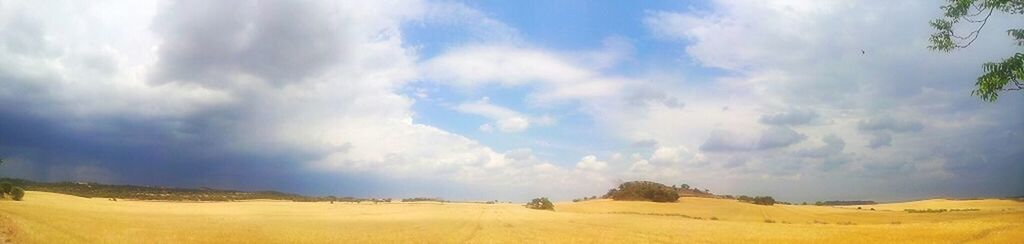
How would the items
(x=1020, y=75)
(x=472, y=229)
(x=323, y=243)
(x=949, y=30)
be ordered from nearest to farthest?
(x=1020, y=75), (x=949, y=30), (x=323, y=243), (x=472, y=229)

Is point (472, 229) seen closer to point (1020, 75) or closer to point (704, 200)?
point (1020, 75)

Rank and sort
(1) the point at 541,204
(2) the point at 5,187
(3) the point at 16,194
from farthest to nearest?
(1) the point at 541,204, (3) the point at 16,194, (2) the point at 5,187

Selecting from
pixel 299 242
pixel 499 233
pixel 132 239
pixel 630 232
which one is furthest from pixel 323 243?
pixel 630 232

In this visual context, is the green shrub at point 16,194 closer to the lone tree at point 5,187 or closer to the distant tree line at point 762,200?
the lone tree at point 5,187

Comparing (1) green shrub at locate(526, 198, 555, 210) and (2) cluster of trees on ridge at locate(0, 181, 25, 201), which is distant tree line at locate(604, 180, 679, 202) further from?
(2) cluster of trees on ridge at locate(0, 181, 25, 201)

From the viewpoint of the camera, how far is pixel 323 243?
19047 mm

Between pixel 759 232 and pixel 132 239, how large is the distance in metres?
22.5

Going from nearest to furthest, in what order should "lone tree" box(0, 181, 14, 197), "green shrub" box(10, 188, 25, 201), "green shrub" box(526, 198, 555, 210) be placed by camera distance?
"lone tree" box(0, 181, 14, 197)
"green shrub" box(10, 188, 25, 201)
"green shrub" box(526, 198, 555, 210)

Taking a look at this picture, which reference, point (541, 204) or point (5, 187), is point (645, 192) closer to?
point (541, 204)

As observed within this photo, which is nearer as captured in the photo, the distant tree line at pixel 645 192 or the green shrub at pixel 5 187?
the green shrub at pixel 5 187

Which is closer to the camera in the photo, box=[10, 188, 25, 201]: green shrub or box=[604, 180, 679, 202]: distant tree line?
box=[10, 188, 25, 201]: green shrub

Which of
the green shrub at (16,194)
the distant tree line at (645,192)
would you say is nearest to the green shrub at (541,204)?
the distant tree line at (645,192)

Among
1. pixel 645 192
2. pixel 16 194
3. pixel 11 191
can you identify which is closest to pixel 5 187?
pixel 11 191

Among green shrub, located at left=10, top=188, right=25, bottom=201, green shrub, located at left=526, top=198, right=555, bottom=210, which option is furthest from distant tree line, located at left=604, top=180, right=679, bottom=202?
green shrub, located at left=10, top=188, right=25, bottom=201
